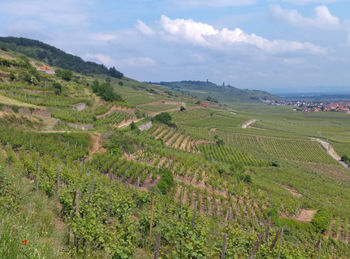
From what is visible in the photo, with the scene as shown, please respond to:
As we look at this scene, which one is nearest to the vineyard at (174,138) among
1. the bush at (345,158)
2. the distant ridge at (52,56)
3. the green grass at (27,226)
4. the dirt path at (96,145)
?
the dirt path at (96,145)

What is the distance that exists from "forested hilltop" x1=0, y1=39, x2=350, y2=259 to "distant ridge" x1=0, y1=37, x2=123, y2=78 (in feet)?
323

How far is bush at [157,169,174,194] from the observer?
20875 mm

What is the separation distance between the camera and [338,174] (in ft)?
183

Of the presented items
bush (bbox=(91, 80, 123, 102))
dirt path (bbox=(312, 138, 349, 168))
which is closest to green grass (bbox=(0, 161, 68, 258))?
bush (bbox=(91, 80, 123, 102))

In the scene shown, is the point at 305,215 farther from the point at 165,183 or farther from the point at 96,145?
the point at 96,145

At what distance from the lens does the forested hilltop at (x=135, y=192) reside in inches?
273

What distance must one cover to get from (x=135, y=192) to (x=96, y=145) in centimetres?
1635

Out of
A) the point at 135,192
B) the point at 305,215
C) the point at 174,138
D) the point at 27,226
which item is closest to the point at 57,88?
the point at 174,138

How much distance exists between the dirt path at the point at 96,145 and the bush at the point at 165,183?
28.6 ft

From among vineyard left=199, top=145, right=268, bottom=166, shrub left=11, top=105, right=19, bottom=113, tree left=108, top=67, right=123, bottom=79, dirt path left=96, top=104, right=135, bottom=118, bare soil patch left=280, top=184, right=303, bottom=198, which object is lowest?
bare soil patch left=280, top=184, right=303, bottom=198

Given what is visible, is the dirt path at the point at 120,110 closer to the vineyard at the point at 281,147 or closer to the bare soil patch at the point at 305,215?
the vineyard at the point at 281,147

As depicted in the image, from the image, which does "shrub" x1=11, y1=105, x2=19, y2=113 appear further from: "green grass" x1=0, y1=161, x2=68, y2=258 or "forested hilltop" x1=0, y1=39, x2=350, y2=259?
"green grass" x1=0, y1=161, x2=68, y2=258

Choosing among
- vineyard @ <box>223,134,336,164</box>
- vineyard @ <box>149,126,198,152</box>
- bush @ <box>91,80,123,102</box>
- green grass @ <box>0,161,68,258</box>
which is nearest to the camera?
green grass @ <box>0,161,68,258</box>

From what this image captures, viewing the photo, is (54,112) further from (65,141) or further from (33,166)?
(33,166)
